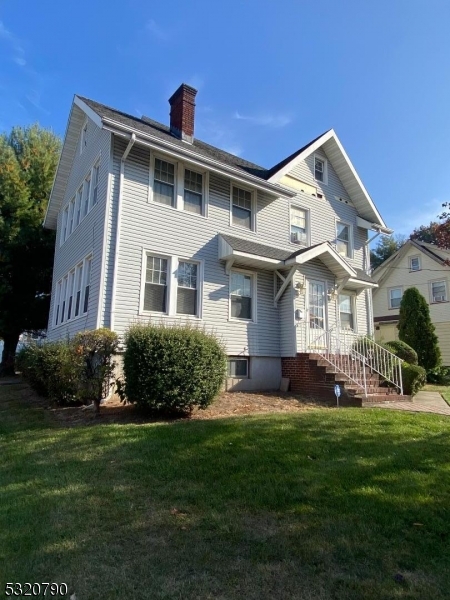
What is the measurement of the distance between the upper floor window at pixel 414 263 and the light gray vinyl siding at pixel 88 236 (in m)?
22.9

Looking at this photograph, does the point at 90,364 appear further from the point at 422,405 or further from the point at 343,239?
the point at 343,239

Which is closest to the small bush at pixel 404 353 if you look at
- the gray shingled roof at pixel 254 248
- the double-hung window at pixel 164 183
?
the gray shingled roof at pixel 254 248

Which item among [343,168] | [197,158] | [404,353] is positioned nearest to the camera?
[197,158]

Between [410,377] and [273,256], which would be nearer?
[410,377]

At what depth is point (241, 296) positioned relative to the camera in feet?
41.2

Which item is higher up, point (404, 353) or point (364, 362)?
point (404, 353)

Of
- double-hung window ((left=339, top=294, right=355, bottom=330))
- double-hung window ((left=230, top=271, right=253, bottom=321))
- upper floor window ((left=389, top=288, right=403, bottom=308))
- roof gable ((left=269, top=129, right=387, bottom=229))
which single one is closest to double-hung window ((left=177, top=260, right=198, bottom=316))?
double-hung window ((left=230, top=271, right=253, bottom=321))

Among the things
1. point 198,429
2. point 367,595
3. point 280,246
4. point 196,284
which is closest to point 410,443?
point 198,429

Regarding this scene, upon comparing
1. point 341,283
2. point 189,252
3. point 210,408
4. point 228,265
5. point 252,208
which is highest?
point 252,208

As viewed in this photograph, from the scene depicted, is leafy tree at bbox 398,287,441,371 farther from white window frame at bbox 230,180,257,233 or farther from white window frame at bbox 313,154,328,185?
white window frame at bbox 230,180,257,233

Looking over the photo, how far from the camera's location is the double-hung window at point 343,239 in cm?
1592

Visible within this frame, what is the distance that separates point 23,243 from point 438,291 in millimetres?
25401

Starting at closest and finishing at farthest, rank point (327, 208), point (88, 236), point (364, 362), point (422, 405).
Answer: point (422, 405), point (364, 362), point (88, 236), point (327, 208)

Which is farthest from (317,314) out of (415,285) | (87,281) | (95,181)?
(415,285)
